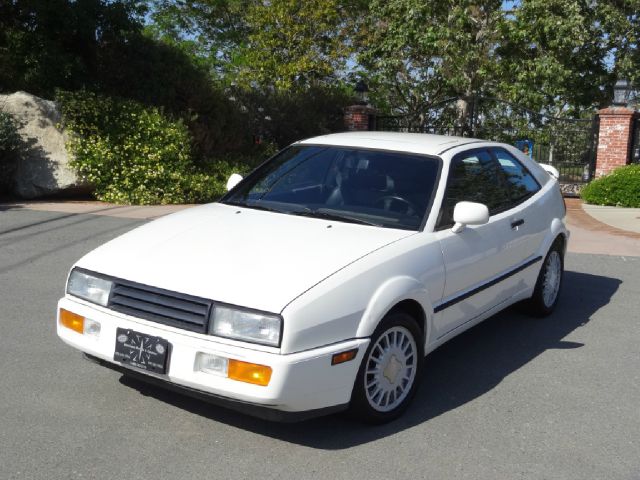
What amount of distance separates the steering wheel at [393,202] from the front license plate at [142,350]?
176cm

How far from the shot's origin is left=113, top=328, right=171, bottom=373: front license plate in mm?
3688

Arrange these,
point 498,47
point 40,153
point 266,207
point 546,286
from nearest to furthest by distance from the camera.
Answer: point 266,207
point 546,286
point 40,153
point 498,47

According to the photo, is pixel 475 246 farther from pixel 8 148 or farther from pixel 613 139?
pixel 613 139

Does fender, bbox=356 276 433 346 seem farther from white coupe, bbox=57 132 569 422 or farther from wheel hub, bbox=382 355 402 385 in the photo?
wheel hub, bbox=382 355 402 385

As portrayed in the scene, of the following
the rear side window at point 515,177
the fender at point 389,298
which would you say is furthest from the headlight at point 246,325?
the rear side window at point 515,177

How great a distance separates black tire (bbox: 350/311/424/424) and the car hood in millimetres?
436

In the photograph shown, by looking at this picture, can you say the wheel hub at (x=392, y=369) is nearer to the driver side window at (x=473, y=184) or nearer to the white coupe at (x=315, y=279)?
the white coupe at (x=315, y=279)

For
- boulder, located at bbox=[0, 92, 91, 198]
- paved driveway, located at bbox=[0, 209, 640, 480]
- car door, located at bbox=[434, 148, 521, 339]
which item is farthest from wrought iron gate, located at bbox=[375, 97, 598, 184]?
car door, located at bbox=[434, 148, 521, 339]

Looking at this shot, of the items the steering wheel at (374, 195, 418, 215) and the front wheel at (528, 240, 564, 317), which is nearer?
the steering wheel at (374, 195, 418, 215)

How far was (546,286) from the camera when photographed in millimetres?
6328

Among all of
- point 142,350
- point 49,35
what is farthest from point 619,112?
point 142,350

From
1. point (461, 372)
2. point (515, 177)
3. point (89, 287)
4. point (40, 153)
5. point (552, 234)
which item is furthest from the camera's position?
point (40, 153)

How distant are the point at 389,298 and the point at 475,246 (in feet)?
3.78

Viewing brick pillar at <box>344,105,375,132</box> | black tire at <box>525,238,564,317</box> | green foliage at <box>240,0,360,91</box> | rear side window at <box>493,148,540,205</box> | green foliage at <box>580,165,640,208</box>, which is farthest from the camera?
green foliage at <box>240,0,360,91</box>
